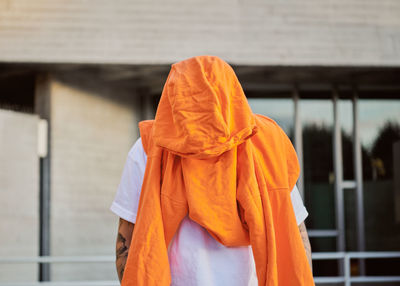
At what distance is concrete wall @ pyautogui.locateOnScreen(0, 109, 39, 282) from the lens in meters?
7.19

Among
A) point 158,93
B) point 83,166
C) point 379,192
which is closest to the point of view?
point 83,166

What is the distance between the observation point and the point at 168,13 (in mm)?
7410

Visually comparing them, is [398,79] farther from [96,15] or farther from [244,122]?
[244,122]

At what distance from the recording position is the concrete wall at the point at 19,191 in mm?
7191

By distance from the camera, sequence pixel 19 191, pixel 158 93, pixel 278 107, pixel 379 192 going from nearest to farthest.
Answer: pixel 19 191, pixel 379 192, pixel 278 107, pixel 158 93

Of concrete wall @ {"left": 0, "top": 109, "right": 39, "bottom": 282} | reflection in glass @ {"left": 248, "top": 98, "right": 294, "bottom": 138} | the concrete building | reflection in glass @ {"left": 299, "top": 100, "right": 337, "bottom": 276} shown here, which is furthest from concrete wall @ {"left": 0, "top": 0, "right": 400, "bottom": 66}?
reflection in glass @ {"left": 299, "top": 100, "right": 337, "bottom": 276}

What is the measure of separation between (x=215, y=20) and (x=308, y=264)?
251 inches

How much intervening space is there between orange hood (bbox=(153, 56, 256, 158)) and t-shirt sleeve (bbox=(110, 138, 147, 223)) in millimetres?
146

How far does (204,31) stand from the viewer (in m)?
7.43

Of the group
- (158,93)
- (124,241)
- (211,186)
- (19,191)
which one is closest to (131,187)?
(124,241)

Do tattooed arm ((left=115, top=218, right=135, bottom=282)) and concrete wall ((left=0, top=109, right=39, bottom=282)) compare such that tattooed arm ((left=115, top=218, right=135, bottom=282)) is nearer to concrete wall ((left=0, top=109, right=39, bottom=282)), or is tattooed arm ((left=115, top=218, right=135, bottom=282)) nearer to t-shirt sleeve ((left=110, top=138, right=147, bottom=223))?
t-shirt sleeve ((left=110, top=138, right=147, bottom=223))

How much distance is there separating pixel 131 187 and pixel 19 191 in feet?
20.8

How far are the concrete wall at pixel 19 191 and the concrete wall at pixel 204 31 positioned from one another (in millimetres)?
1001

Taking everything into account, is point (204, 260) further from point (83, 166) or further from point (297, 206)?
point (83, 166)
